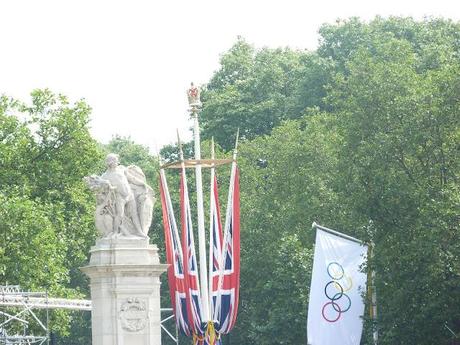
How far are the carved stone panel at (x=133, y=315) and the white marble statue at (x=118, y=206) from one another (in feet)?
6.03

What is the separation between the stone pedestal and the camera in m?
48.1

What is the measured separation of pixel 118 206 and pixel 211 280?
517 cm

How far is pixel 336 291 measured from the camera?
5862 cm

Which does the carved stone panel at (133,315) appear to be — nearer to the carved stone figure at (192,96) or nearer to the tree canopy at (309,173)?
the carved stone figure at (192,96)

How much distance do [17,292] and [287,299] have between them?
13.9m

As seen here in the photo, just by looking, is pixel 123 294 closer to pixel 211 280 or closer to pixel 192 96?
pixel 211 280

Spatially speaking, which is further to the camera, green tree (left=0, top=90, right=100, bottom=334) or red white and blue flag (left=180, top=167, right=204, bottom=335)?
green tree (left=0, top=90, right=100, bottom=334)

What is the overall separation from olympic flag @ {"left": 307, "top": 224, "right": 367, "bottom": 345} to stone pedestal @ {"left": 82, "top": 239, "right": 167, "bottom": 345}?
405 inches

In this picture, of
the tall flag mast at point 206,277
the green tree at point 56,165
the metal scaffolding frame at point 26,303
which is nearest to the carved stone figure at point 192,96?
the tall flag mast at point 206,277

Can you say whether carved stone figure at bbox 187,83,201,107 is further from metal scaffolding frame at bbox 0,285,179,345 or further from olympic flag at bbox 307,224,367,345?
metal scaffolding frame at bbox 0,285,179,345

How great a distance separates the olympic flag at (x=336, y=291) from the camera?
57969mm

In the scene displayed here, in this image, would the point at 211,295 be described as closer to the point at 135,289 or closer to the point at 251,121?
the point at 135,289

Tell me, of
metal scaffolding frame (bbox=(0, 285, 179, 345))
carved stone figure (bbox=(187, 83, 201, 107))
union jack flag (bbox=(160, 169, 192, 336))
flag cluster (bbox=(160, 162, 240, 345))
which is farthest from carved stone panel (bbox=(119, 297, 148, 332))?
metal scaffolding frame (bbox=(0, 285, 179, 345))

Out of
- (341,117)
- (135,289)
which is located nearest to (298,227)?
(341,117)
